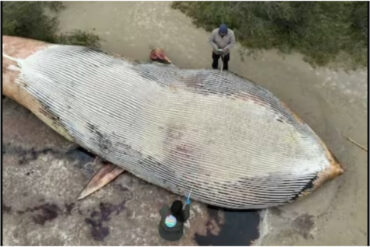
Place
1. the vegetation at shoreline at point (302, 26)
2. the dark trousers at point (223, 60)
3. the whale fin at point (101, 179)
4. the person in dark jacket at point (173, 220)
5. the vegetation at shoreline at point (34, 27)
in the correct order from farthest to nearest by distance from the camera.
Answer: the vegetation at shoreline at point (34, 27) < the vegetation at shoreline at point (302, 26) < the dark trousers at point (223, 60) < the whale fin at point (101, 179) < the person in dark jacket at point (173, 220)

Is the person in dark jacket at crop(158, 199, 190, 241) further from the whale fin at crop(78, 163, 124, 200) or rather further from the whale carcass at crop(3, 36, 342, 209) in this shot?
the whale fin at crop(78, 163, 124, 200)

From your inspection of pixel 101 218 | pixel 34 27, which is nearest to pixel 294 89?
pixel 101 218

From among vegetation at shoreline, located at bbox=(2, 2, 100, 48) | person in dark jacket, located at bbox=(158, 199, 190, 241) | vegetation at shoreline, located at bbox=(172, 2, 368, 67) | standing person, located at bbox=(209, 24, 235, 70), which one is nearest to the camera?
person in dark jacket, located at bbox=(158, 199, 190, 241)

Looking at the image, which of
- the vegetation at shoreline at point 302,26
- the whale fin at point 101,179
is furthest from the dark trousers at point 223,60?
the whale fin at point 101,179

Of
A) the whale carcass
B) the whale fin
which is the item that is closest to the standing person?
the whale carcass

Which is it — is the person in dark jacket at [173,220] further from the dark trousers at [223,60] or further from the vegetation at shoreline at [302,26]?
the vegetation at shoreline at [302,26]
